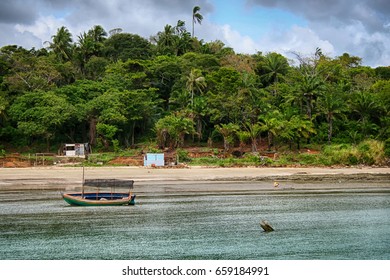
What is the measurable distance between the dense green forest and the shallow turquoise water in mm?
20478

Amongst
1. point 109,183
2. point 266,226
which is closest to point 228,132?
point 109,183

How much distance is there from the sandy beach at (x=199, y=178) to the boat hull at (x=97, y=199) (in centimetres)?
505

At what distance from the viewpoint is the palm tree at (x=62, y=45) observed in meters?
77.2

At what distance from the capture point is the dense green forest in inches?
2270

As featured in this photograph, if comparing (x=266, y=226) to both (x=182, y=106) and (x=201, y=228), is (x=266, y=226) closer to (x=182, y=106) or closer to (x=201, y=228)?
(x=201, y=228)

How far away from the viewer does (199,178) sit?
43.9 metres

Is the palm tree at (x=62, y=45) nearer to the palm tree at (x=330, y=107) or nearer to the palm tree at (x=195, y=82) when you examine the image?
the palm tree at (x=195, y=82)

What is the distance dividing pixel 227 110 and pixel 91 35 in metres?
35.1

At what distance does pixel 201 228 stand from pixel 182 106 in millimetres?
37755

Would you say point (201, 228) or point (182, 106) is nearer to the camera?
point (201, 228)

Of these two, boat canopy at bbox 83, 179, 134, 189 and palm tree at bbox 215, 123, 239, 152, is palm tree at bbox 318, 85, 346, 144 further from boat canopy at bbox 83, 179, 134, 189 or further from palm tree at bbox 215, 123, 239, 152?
boat canopy at bbox 83, 179, 134, 189

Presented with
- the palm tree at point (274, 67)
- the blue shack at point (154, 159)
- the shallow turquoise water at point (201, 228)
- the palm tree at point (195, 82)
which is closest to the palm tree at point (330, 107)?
the palm tree at point (274, 67)

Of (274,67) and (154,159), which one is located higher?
(274,67)
